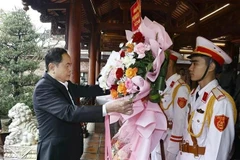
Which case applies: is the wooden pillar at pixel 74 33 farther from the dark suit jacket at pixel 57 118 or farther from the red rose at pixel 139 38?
the red rose at pixel 139 38

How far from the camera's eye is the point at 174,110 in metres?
2.72

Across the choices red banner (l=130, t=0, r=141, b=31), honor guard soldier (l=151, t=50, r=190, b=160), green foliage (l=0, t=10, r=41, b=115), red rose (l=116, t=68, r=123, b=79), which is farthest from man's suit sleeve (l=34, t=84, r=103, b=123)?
green foliage (l=0, t=10, r=41, b=115)

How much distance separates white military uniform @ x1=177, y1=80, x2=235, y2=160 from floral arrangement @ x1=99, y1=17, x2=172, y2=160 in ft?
1.15

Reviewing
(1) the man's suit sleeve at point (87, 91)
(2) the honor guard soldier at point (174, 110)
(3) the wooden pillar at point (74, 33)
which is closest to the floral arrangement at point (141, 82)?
(1) the man's suit sleeve at point (87, 91)

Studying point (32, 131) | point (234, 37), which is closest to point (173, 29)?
point (234, 37)

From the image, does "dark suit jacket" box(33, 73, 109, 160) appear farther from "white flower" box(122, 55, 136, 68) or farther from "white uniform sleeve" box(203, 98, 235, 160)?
"white uniform sleeve" box(203, 98, 235, 160)

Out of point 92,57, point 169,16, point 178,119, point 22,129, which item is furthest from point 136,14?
point 92,57

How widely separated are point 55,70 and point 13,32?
28.4 ft

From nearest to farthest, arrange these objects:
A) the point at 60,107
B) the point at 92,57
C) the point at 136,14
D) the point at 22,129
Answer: the point at 136,14 < the point at 60,107 < the point at 22,129 < the point at 92,57

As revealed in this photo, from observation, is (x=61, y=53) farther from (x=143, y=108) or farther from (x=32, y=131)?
(x=32, y=131)

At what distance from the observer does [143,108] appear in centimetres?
167

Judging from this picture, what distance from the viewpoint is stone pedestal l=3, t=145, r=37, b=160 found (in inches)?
160

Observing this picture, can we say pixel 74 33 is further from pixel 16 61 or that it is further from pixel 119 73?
pixel 16 61

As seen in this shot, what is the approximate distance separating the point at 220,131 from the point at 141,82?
650mm
